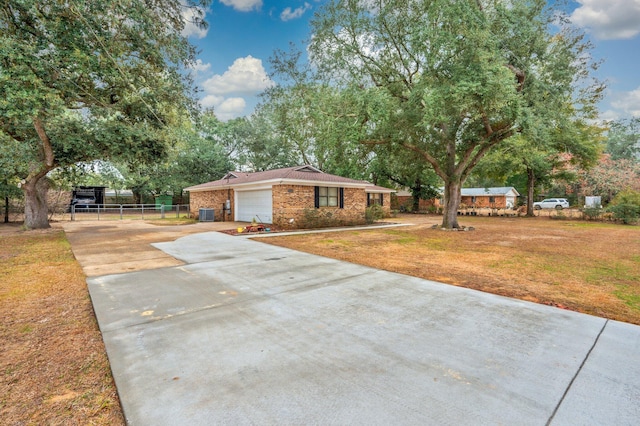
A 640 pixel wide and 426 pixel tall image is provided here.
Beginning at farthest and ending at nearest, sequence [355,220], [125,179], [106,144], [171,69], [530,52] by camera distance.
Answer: [125,179] → [355,220] → [106,144] → [530,52] → [171,69]

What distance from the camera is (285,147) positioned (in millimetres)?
30531

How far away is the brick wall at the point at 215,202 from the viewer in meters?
18.9

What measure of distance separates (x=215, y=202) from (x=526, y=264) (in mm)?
17166

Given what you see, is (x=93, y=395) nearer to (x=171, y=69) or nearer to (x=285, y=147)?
(x=171, y=69)

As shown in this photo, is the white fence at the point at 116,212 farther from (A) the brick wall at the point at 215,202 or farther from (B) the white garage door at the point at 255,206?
(B) the white garage door at the point at 255,206

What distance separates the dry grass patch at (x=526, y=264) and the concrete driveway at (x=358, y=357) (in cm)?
81

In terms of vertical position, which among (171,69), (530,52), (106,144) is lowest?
(106,144)

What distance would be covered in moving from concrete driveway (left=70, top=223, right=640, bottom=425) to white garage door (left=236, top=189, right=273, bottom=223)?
34.3ft

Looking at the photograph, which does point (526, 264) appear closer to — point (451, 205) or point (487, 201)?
point (451, 205)

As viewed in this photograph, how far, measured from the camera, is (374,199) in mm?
24453

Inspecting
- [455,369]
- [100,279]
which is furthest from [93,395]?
[100,279]

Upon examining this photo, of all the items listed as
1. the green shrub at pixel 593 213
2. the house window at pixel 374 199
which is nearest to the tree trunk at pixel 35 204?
the house window at pixel 374 199

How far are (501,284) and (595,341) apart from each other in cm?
226

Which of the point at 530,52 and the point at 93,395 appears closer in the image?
the point at 93,395
